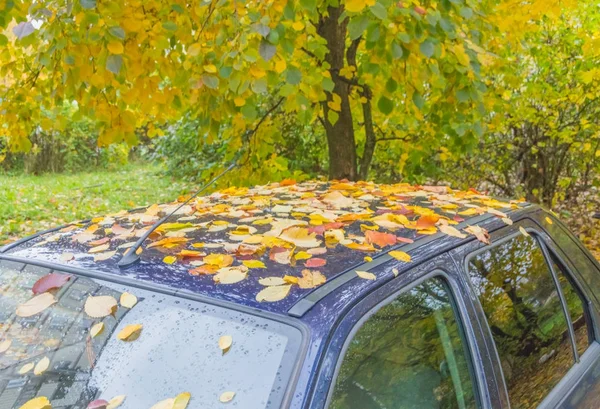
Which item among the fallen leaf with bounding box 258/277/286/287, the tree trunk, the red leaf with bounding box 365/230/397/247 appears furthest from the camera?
the tree trunk

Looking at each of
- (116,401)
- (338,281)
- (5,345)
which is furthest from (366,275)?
(5,345)

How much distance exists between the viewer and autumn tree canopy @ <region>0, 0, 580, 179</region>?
259 centimetres

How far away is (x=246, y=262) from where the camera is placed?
1566 millimetres

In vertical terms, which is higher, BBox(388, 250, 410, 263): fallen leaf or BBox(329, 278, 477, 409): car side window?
BBox(388, 250, 410, 263): fallen leaf

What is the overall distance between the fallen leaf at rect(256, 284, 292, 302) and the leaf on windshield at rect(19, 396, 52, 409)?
570 mm

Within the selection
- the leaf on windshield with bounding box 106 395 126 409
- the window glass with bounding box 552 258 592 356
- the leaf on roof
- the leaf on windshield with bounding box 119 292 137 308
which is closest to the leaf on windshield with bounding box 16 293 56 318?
the leaf on windshield with bounding box 119 292 137 308

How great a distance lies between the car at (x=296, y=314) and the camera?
1.26m

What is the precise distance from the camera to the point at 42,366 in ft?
4.80

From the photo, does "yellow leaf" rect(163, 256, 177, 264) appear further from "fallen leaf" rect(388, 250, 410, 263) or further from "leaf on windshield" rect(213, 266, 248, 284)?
"fallen leaf" rect(388, 250, 410, 263)

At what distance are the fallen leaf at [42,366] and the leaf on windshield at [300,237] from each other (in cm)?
Result: 76

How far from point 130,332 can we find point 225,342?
0.92 ft

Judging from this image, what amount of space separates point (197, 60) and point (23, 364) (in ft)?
6.26

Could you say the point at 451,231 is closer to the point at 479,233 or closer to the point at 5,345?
the point at 479,233

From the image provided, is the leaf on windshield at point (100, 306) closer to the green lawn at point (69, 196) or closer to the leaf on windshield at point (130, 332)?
→ the leaf on windshield at point (130, 332)
